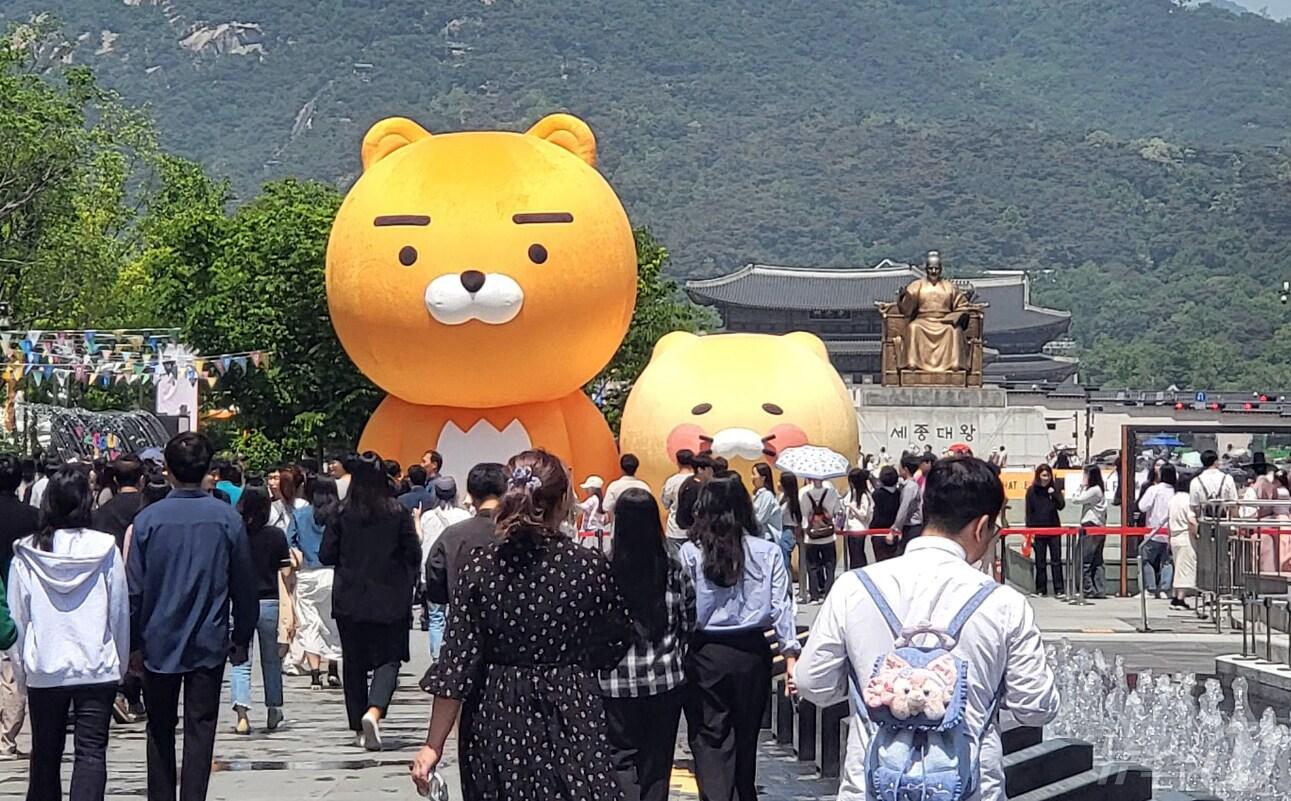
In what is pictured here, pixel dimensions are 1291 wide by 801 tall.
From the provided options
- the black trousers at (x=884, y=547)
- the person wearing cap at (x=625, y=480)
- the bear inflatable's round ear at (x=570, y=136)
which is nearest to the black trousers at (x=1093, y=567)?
the black trousers at (x=884, y=547)

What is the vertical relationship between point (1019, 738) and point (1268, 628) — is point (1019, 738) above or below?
below

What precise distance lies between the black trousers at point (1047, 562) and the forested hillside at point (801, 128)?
9486 centimetres

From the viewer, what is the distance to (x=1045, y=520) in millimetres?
20906

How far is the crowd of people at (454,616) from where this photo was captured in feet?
18.2

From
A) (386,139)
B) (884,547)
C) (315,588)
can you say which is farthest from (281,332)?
(315,588)

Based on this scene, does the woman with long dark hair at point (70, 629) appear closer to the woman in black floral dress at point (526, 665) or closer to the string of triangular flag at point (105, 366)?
the woman in black floral dress at point (526, 665)

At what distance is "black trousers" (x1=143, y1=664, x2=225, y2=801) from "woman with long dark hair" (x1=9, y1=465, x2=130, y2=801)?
0.20m

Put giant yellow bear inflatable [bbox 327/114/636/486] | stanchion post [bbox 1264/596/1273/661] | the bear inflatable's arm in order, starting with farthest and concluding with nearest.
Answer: the bear inflatable's arm → giant yellow bear inflatable [bbox 327/114/636/486] → stanchion post [bbox 1264/596/1273/661]

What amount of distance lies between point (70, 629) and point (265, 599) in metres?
3.97

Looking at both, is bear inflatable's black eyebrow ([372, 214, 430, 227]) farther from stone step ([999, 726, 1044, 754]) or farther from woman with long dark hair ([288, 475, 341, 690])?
stone step ([999, 726, 1044, 754])

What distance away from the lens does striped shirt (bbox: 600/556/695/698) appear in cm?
723

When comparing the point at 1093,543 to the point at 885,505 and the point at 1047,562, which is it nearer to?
the point at 1047,562

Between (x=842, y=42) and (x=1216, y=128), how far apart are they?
111ft

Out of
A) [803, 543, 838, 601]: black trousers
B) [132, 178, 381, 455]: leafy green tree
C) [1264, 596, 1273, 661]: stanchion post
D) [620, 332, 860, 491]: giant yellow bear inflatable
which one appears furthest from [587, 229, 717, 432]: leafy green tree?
[1264, 596, 1273, 661]: stanchion post
